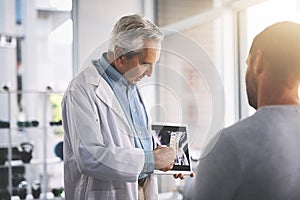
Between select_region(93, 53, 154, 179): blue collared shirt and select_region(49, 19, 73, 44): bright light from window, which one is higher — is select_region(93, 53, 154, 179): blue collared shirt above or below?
below

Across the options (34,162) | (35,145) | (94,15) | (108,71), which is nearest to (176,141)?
(108,71)

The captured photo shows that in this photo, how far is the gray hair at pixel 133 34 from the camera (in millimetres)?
1094

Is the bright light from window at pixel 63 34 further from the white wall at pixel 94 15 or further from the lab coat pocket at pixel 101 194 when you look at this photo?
the lab coat pocket at pixel 101 194

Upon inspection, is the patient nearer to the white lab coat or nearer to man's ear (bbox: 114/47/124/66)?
the white lab coat

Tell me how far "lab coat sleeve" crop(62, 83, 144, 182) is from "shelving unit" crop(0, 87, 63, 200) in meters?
1.52

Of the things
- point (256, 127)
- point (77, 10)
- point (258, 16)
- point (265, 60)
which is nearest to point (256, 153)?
point (256, 127)

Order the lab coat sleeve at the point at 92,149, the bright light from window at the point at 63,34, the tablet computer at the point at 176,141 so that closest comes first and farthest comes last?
the lab coat sleeve at the point at 92,149, the tablet computer at the point at 176,141, the bright light from window at the point at 63,34

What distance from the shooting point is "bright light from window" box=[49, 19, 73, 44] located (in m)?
2.31

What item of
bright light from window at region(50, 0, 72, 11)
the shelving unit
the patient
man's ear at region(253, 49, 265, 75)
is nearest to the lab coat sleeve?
the patient

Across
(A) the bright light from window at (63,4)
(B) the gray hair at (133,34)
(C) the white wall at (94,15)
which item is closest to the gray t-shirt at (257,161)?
(B) the gray hair at (133,34)

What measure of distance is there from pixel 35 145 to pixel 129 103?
1.78 m

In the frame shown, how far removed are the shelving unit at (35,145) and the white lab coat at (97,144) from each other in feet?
4.75

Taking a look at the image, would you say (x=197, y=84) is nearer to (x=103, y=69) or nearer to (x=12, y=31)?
(x=103, y=69)

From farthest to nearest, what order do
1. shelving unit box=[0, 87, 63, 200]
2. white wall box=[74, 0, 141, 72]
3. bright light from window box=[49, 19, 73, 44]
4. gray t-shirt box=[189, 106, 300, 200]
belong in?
shelving unit box=[0, 87, 63, 200], bright light from window box=[49, 19, 73, 44], white wall box=[74, 0, 141, 72], gray t-shirt box=[189, 106, 300, 200]
